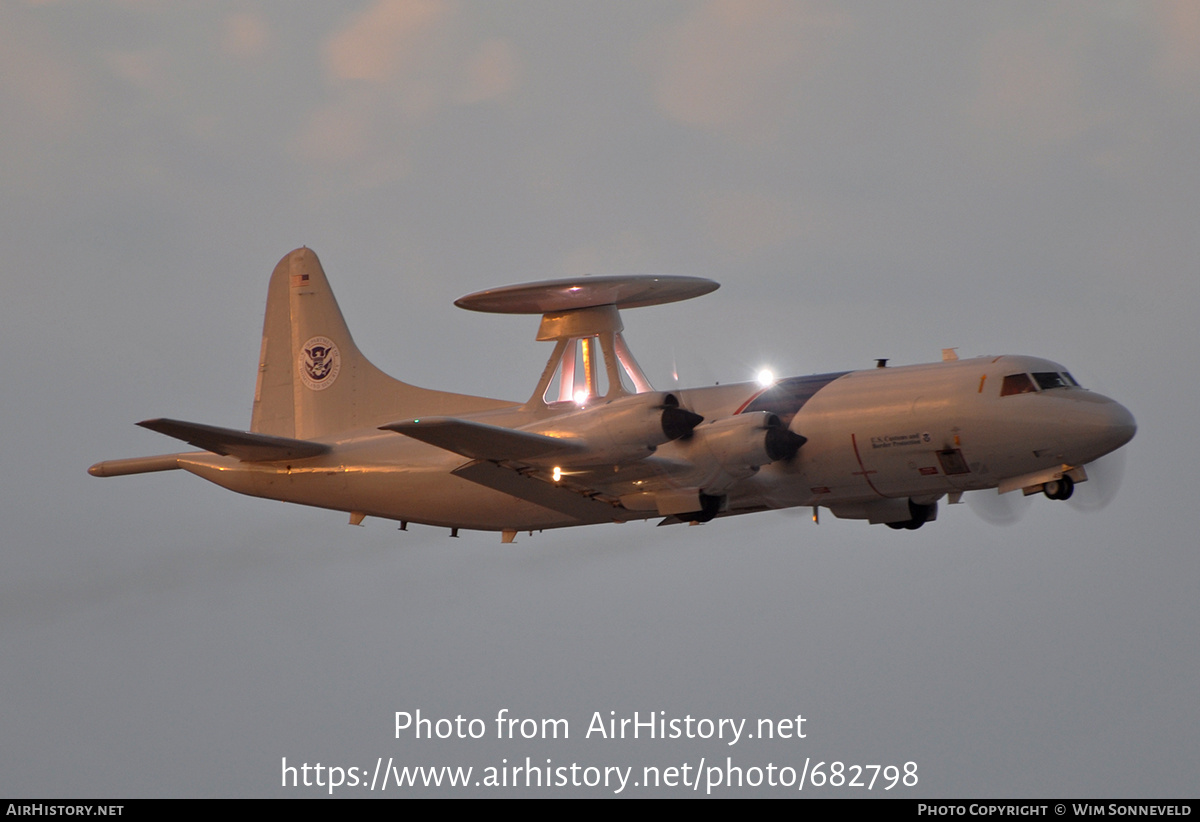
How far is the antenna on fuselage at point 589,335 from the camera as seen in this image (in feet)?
75.9

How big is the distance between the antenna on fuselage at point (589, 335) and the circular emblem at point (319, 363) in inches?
155

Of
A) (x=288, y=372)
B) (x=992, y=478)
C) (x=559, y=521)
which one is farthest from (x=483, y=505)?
(x=992, y=478)

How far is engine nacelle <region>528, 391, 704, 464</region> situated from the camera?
20.7 metres

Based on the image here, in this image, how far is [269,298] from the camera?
2678cm

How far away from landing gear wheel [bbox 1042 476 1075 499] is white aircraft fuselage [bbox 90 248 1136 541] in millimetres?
19

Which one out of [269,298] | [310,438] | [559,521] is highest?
[269,298]

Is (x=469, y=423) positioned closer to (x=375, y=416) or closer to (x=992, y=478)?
(x=375, y=416)

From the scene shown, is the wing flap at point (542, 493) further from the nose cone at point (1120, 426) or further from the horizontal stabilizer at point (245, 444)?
the nose cone at point (1120, 426)

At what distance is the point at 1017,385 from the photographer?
21141mm

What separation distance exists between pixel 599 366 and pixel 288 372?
5.78 m

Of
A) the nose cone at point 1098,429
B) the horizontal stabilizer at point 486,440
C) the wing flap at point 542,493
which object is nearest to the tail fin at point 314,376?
the wing flap at point 542,493

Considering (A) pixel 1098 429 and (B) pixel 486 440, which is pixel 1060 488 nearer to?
(A) pixel 1098 429

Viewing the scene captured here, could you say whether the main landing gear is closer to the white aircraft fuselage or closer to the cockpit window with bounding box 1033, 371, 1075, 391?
the white aircraft fuselage

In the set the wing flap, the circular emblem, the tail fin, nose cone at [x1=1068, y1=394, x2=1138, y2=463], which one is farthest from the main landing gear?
the circular emblem
